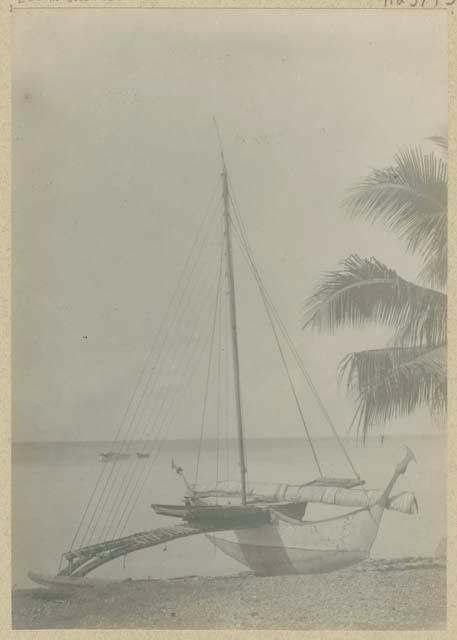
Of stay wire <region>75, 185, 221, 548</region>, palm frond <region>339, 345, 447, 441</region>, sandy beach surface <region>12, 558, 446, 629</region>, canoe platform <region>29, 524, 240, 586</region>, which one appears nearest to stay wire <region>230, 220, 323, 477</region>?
stay wire <region>75, 185, 221, 548</region>

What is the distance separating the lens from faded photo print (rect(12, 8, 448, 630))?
17.4 feet

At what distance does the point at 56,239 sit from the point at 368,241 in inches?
90.9

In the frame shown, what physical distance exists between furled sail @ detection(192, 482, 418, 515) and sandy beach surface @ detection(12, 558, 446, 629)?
0.42 m

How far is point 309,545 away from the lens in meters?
5.36

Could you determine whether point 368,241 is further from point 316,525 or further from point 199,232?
point 316,525

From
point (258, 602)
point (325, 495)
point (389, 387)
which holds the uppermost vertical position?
point (389, 387)

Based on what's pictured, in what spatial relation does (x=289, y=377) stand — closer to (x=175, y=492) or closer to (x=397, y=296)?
(x=397, y=296)

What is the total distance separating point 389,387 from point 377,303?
622 mm

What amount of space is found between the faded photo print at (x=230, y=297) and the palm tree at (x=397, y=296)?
2 cm

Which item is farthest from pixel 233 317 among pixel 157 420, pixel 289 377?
pixel 157 420

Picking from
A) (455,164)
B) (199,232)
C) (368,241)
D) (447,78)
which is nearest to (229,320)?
(199,232)

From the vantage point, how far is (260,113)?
5.37 meters

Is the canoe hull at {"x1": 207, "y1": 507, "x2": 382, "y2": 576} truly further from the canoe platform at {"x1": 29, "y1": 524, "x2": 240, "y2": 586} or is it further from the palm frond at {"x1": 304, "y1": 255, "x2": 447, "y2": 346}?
the palm frond at {"x1": 304, "y1": 255, "x2": 447, "y2": 346}

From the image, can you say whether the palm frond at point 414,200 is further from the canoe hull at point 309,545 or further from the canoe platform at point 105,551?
the canoe platform at point 105,551
